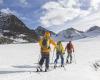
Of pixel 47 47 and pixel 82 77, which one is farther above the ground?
pixel 47 47

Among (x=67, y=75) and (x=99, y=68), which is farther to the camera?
(x=99, y=68)

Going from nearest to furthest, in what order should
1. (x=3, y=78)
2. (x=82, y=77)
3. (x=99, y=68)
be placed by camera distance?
(x=3, y=78)
(x=82, y=77)
(x=99, y=68)

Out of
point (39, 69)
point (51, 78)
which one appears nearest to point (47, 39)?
point (39, 69)

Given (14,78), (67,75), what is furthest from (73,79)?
(14,78)

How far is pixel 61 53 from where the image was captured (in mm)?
20375

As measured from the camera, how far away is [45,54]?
1680cm

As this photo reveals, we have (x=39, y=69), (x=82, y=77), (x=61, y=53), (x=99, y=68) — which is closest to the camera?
(x=82, y=77)

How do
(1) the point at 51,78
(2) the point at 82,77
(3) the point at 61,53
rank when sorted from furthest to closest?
1. (3) the point at 61,53
2. (2) the point at 82,77
3. (1) the point at 51,78

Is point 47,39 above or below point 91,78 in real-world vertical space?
above

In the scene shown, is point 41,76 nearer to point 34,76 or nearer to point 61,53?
point 34,76

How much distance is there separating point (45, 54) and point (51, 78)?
2300 mm

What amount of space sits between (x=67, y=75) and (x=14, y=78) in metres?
3.35

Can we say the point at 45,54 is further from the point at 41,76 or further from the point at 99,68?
the point at 99,68

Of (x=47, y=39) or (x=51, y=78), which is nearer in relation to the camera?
(x=51, y=78)
